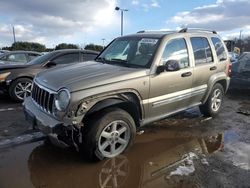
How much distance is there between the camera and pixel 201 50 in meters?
6.41

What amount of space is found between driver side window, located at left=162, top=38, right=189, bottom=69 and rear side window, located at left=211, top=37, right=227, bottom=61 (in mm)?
1305

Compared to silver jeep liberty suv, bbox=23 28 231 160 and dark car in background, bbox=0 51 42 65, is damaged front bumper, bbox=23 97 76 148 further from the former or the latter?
dark car in background, bbox=0 51 42 65

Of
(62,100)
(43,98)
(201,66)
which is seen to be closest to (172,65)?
(201,66)

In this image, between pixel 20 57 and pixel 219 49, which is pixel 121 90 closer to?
pixel 219 49

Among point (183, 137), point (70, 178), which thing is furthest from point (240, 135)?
point (70, 178)

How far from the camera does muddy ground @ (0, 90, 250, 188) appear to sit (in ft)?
13.5

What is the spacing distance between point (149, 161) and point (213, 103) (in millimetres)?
2988

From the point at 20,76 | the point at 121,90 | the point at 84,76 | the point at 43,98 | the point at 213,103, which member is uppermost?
the point at 84,76

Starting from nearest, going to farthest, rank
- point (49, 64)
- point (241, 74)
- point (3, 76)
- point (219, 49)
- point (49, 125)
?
point (49, 125) → point (219, 49) → point (3, 76) → point (49, 64) → point (241, 74)

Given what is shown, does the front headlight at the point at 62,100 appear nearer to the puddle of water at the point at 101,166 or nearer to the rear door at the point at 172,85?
the puddle of water at the point at 101,166

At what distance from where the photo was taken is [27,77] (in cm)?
867

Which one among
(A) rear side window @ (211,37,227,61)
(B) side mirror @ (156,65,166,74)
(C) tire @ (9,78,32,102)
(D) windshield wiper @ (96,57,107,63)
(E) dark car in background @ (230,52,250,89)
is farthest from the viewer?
(E) dark car in background @ (230,52,250,89)

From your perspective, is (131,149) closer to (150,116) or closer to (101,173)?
(150,116)

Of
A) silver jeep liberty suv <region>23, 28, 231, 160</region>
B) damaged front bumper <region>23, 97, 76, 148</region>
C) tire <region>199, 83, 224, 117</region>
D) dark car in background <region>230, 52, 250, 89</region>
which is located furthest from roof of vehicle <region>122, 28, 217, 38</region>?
dark car in background <region>230, 52, 250, 89</region>
